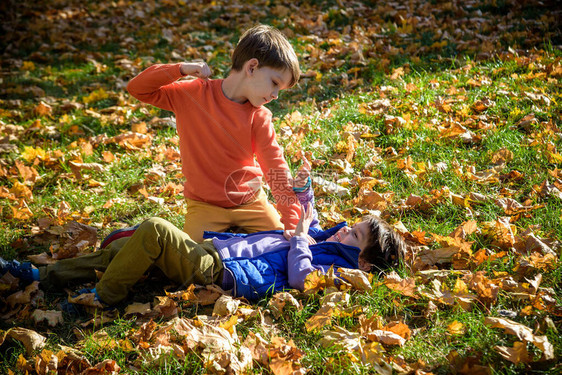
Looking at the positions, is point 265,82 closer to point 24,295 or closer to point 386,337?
point 386,337

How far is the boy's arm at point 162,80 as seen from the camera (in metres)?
2.58

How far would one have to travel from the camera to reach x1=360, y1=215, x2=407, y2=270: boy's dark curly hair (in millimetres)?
2575

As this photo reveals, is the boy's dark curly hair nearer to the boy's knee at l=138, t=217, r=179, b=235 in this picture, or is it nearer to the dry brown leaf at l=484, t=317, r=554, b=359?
the dry brown leaf at l=484, t=317, r=554, b=359

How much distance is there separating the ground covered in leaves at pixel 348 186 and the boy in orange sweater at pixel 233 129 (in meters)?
0.51

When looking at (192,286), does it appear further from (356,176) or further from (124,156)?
(124,156)

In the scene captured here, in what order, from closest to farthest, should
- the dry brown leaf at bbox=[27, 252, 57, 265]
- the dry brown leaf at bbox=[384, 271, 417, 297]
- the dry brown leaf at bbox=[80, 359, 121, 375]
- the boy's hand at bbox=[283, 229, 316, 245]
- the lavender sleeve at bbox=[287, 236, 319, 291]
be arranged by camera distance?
the dry brown leaf at bbox=[80, 359, 121, 375] → the dry brown leaf at bbox=[384, 271, 417, 297] → the lavender sleeve at bbox=[287, 236, 319, 291] → the boy's hand at bbox=[283, 229, 316, 245] → the dry brown leaf at bbox=[27, 252, 57, 265]

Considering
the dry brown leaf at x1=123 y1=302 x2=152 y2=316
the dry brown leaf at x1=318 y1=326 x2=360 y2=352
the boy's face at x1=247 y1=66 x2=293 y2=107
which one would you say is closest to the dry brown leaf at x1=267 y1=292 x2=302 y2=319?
the dry brown leaf at x1=318 y1=326 x2=360 y2=352

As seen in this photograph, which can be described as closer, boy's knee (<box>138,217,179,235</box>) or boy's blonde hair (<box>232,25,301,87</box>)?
boy's knee (<box>138,217,179,235</box>)

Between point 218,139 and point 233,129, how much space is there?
0.41ft

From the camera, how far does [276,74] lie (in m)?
2.62

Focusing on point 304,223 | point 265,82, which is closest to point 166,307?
point 304,223

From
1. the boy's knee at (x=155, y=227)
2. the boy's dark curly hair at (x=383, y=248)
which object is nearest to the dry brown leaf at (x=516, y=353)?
the boy's dark curly hair at (x=383, y=248)

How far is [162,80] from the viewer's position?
8.63 feet

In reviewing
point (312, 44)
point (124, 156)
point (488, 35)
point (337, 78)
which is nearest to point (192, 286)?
point (124, 156)
